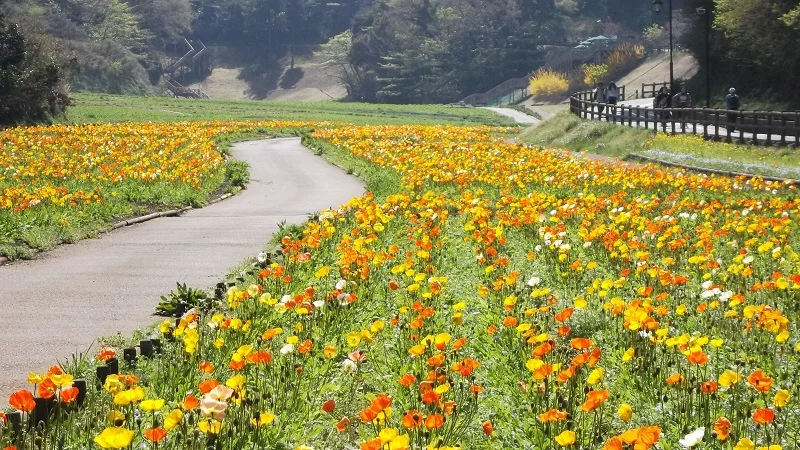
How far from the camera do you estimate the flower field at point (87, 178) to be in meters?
15.7

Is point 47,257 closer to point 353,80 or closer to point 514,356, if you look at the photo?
point 514,356

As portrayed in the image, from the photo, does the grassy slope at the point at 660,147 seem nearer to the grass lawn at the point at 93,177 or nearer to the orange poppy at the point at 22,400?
the grass lawn at the point at 93,177

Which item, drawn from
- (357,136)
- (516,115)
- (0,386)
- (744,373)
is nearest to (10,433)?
(0,386)

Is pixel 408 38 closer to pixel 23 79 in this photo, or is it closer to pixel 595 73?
pixel 595 73

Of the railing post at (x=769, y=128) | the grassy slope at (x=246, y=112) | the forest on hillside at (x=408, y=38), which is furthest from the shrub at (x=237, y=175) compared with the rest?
the forest on hillside at (x=408, y=38)

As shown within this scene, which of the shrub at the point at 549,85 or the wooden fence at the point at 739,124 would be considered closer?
the wooden fence at the point at 739,124

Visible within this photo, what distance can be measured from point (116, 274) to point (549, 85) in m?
87.1

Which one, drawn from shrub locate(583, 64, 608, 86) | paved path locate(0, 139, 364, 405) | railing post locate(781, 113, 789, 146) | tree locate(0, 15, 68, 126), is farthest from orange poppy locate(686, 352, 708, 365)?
shrub locate(583, 64, 608, 86)

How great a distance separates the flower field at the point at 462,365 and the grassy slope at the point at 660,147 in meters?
13.8

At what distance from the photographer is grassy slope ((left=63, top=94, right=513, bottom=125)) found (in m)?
58.4

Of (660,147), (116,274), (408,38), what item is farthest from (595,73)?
(116,274)

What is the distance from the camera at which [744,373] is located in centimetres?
685

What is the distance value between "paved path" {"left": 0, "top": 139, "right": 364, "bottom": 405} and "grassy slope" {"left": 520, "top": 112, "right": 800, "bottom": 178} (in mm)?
9794

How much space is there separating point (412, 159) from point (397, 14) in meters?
92.8
